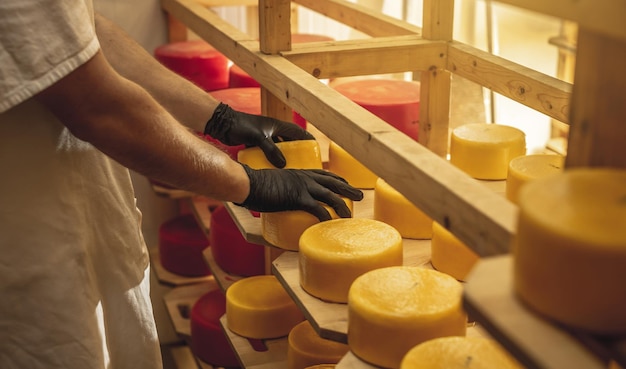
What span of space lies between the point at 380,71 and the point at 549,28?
310 cm

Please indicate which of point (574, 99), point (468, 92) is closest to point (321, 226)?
point (574, 99)

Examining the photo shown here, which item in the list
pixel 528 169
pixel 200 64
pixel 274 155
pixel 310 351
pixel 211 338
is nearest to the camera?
pixel 528 169

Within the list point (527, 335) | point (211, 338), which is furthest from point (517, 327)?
point (211, 338)

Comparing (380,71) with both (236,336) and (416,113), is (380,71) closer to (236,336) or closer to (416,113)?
(416,113)

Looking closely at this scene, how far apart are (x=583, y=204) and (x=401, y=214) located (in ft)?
3.08

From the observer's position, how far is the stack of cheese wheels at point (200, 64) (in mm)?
3217

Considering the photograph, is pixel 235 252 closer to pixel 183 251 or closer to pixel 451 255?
pixel 183 251

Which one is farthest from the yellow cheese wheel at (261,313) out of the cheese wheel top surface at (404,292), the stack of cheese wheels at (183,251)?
the stack of cheese wheels at (183,251)

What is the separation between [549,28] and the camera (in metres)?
4.91

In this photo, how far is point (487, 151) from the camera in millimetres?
1959

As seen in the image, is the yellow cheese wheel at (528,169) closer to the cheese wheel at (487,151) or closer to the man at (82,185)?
the cheese wheel at (487,151)

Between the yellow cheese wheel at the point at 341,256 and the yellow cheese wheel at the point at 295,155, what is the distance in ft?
1.30

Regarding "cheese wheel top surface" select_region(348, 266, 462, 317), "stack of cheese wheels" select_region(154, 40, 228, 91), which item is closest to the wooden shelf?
"cheese wheel top surface" select_region(348, 266, 462, 317)

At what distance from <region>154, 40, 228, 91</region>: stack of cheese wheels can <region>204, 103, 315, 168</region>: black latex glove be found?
1.08m
